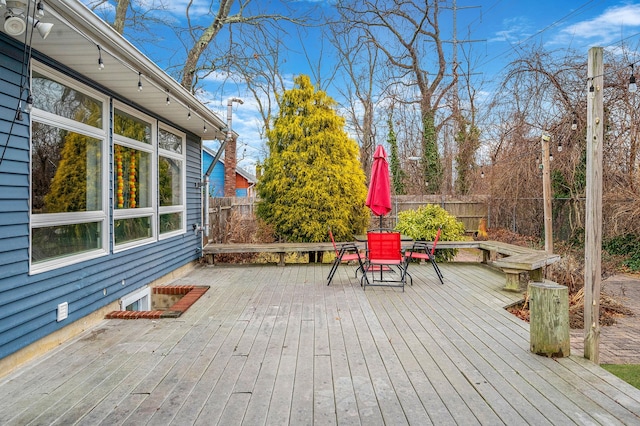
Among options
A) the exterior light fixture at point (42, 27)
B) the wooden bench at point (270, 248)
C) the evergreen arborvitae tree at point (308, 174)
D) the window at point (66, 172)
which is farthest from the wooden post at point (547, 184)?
the exterior light fixture at point (42, 27)

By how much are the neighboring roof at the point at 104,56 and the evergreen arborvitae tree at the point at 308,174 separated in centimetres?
302

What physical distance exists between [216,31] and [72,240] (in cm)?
987

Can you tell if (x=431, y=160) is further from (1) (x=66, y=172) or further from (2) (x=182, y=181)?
(1) (x=66, y=172)

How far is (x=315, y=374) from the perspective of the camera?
114 inches

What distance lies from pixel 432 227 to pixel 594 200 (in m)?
5.01

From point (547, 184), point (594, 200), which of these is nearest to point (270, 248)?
point (547, 184)

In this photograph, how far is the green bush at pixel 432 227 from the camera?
26.9 ft

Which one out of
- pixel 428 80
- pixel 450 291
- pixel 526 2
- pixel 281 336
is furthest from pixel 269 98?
pixel 281 336

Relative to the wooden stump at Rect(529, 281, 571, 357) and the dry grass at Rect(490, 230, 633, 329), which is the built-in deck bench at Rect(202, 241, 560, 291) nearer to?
the dry grass at Rect(490, 230, 633, 329)

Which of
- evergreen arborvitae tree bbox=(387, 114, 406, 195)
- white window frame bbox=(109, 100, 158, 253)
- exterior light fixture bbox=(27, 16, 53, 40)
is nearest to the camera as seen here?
exterior light fixture bbox=(27, 16, 53, 40)

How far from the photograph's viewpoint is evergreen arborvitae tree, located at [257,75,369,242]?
8.31m

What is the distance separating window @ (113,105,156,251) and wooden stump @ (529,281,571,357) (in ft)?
13.9

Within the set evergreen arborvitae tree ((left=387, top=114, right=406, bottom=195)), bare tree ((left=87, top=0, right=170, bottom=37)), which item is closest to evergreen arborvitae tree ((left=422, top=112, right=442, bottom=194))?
evergreen arborvitae tree ((left=387, top=114, right=406, bottom=195))

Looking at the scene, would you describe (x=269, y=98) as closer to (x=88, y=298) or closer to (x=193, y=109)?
(x=193, y=109)
